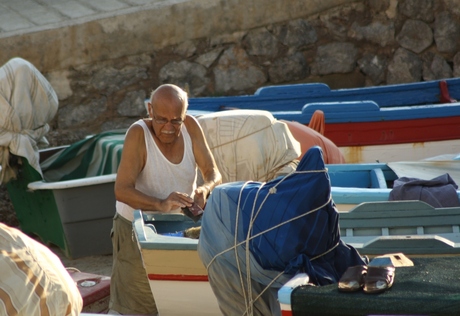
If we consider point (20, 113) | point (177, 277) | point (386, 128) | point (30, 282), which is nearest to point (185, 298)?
point (177, 277)

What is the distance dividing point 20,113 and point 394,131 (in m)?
2.97

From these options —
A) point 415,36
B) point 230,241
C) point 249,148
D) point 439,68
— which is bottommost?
point 230,241

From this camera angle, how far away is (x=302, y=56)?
8906 mm

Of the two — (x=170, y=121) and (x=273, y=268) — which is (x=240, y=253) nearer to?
(x=273, y=268)

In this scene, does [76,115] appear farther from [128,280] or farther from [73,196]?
[128,280]

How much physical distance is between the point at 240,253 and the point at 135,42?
5507mm

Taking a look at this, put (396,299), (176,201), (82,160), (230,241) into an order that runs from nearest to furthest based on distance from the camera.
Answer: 1. (396,299)
2. (230,241)
3. (176,201)
4. (82,160)

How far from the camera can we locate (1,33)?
8.39 meters

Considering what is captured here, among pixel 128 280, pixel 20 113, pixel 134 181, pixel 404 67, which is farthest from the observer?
pixel 404 67

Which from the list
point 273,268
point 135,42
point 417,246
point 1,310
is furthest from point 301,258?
point 135,42

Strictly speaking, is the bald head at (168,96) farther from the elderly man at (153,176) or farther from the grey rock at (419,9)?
the grey rock at (419,9)

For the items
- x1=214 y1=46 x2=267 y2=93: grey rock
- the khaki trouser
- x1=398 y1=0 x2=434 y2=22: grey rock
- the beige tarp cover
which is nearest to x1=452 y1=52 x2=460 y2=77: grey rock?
x1=398 y1=0 x2=434 y2=22: grey rock

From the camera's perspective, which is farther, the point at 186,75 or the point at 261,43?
→ the point at 261,43

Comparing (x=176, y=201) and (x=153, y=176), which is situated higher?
(x=153, y=176)
